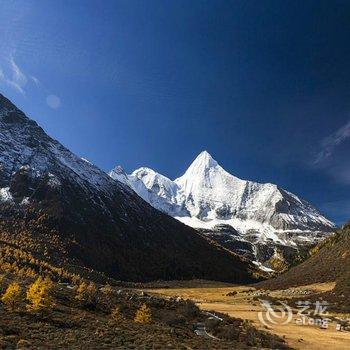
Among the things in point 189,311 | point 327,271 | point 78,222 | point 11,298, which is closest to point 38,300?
point 11,298

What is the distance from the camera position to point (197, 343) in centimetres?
3145

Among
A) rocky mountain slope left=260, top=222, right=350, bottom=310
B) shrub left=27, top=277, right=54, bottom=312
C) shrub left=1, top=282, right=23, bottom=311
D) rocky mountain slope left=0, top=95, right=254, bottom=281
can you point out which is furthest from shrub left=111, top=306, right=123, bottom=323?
rocky mountain slope left=0, top=95, right=254, bottom=281

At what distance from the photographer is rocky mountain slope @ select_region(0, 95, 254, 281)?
12338 cm

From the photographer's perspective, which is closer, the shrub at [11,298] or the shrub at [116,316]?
the shrub at [11,298]

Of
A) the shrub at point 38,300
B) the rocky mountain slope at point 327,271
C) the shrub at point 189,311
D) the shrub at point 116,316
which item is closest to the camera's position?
the shrub at point 38,300

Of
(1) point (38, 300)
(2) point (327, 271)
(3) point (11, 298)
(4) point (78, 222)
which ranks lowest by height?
(3) point (11, 298)

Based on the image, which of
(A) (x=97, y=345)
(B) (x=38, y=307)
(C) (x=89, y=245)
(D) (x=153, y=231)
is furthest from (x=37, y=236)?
(A) (x=97, y=345)

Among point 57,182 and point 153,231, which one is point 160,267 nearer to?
point 153,231

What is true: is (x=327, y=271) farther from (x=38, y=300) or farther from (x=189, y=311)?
(x=38, y=300)

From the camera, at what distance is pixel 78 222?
142625 millimetres

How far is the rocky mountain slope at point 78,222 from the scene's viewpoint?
123 metres

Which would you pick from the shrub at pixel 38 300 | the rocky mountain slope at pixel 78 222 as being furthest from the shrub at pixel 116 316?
the rocky mountain slope at pixel 78 222

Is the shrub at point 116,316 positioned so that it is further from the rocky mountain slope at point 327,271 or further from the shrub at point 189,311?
the rocky mountain slope at point 327,271

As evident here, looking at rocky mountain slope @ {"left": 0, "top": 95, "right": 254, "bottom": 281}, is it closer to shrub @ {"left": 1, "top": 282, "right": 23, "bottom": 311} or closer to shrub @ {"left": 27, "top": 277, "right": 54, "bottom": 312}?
shrub @ {"left": 27, "top": 277, "right": 54, "bottom": 312}
